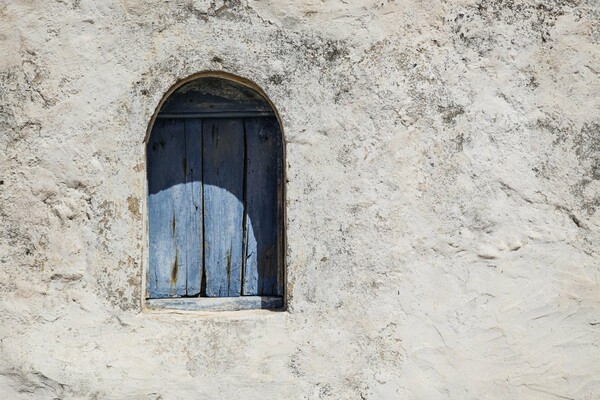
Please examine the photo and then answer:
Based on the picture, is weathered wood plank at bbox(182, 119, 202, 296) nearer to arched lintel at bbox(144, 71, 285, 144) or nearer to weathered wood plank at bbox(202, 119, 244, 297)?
weathered wood plank at bbox(202, 119, 244, 297)

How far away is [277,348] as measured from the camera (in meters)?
3.61

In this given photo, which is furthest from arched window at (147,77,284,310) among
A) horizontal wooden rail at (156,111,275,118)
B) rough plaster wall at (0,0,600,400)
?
rough plaster wall at (0,0,600,400)

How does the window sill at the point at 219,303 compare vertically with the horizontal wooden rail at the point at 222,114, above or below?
below

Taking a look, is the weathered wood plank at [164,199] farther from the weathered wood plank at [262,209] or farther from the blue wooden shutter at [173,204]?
the weathered wood plank at [262,209]

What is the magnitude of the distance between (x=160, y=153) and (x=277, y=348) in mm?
1068

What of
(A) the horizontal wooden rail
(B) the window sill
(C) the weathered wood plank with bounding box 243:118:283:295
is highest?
(A) the horizontal wooden rail

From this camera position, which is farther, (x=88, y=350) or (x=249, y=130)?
(x=249, y=130)

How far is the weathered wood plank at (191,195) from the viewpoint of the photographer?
3801 mm

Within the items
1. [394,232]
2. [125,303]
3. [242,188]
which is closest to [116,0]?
[242,188]

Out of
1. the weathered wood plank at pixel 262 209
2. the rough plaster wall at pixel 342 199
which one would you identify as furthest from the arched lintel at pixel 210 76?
the weathered wood plank at pixel 262 209

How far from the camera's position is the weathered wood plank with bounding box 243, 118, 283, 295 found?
382cm

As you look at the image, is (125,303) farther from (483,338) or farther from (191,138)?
(483,338)

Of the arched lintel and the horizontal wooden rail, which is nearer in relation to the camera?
the arched lintel

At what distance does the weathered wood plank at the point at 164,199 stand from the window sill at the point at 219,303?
0.21 feet
